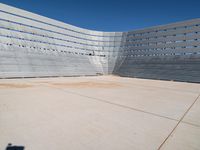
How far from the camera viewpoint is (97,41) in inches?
1314

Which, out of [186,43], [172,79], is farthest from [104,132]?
[186,43]

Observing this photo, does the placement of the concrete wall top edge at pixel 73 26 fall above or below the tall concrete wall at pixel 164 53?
above

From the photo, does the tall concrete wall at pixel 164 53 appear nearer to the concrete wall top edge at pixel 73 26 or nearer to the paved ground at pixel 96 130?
the concrete wall top edge at pixel 73 26

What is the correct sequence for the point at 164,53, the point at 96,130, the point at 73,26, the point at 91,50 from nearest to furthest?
the point at 96,130 < the point at 164,53 < the point at 73,26 < the point at 91,50

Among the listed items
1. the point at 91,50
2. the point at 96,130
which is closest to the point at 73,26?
the point at 91,50

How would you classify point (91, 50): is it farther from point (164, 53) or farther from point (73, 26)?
point (164, 53)

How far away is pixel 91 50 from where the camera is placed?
3183 cm

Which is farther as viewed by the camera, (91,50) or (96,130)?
(91,50)

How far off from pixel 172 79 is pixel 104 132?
68.4ft

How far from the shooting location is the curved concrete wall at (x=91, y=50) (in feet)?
63.2

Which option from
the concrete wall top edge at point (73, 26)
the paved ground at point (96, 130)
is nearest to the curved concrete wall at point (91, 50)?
the concrete wall top edge at point (73, 26)

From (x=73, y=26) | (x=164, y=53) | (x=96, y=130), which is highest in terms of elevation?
(x=73, y=26)

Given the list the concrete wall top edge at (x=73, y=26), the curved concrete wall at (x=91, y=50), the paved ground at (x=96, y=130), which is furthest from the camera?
the concrete wall top edge at (x=73, y=26)

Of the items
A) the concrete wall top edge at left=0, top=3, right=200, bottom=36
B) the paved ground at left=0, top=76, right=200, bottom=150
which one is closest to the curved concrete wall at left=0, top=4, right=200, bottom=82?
the concrete wall top edge at left=0, top=3, right=200, bottom=36
